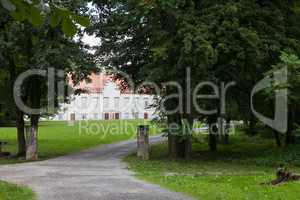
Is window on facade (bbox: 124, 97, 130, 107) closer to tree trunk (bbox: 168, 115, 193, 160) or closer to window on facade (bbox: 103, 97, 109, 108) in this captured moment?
window on facade (bbox: 103, 97, 109, 108)

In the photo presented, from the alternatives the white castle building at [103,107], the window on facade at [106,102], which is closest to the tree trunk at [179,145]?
the white castle building at [103,107]

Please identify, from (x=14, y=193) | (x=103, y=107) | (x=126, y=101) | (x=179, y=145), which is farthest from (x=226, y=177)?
(x=103, y=107)

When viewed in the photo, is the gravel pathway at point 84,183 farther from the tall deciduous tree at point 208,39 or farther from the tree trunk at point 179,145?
the tree trunk at point 179,145

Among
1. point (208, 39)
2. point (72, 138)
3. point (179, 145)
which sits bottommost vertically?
point (72, 138)

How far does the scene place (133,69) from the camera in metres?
28.6

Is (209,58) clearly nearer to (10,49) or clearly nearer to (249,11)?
(249,11)

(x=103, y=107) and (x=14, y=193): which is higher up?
(x=103, y=107)

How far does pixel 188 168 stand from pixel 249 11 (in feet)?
22.3

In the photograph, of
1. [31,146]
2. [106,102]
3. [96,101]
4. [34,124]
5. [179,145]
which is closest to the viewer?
[31,146]

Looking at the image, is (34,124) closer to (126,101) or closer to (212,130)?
(212,130)

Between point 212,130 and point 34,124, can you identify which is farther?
point 212,130

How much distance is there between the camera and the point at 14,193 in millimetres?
13266

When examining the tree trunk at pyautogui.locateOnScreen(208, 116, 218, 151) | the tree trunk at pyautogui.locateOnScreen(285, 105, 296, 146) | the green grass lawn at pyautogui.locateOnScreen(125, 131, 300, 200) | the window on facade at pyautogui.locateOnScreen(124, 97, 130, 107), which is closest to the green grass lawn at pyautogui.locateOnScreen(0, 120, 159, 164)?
the tree trunk at pyautogui.locateOnScreen(208, 116, 218, 151)

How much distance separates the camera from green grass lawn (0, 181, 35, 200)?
12.5 m
